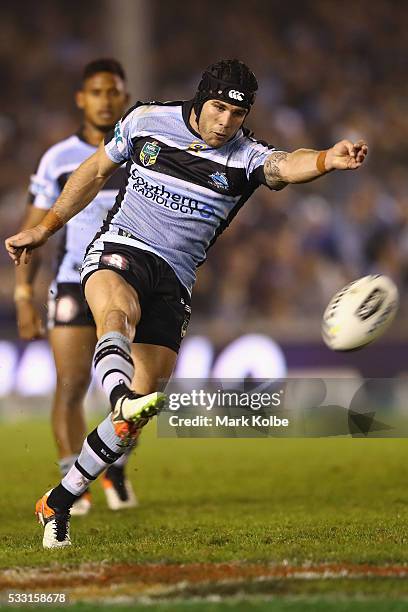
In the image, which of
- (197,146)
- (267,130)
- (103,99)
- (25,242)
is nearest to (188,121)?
(197,146)

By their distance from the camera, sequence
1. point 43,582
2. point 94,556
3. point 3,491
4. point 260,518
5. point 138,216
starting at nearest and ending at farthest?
1. point 43,582
2. point 94,556
3. point 138,216
4. point 260,518
5. point 3,491

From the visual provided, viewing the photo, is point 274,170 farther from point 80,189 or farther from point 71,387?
point 71,387

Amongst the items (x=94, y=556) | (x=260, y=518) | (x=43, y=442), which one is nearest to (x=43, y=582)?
(x=94, y=556)

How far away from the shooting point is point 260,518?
6.74 metres

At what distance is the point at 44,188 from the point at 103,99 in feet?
2.38

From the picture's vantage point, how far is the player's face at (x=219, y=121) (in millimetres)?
5840

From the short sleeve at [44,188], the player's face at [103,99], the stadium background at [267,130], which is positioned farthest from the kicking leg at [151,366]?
the stadium background at [267,130]

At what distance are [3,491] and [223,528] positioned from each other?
2470 mm

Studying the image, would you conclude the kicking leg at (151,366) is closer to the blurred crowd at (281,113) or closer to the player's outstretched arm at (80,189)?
the player's outstretched arm at (80,189)

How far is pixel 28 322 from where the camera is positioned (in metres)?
7.56

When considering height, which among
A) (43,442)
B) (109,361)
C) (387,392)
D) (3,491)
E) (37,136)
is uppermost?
(37,136)

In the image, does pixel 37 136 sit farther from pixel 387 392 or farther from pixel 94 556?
pixel 94 556

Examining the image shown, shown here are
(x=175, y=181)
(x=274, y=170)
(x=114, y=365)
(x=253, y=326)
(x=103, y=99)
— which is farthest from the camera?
(x=253, y=326)

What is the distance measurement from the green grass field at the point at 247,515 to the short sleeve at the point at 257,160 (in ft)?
5.70
